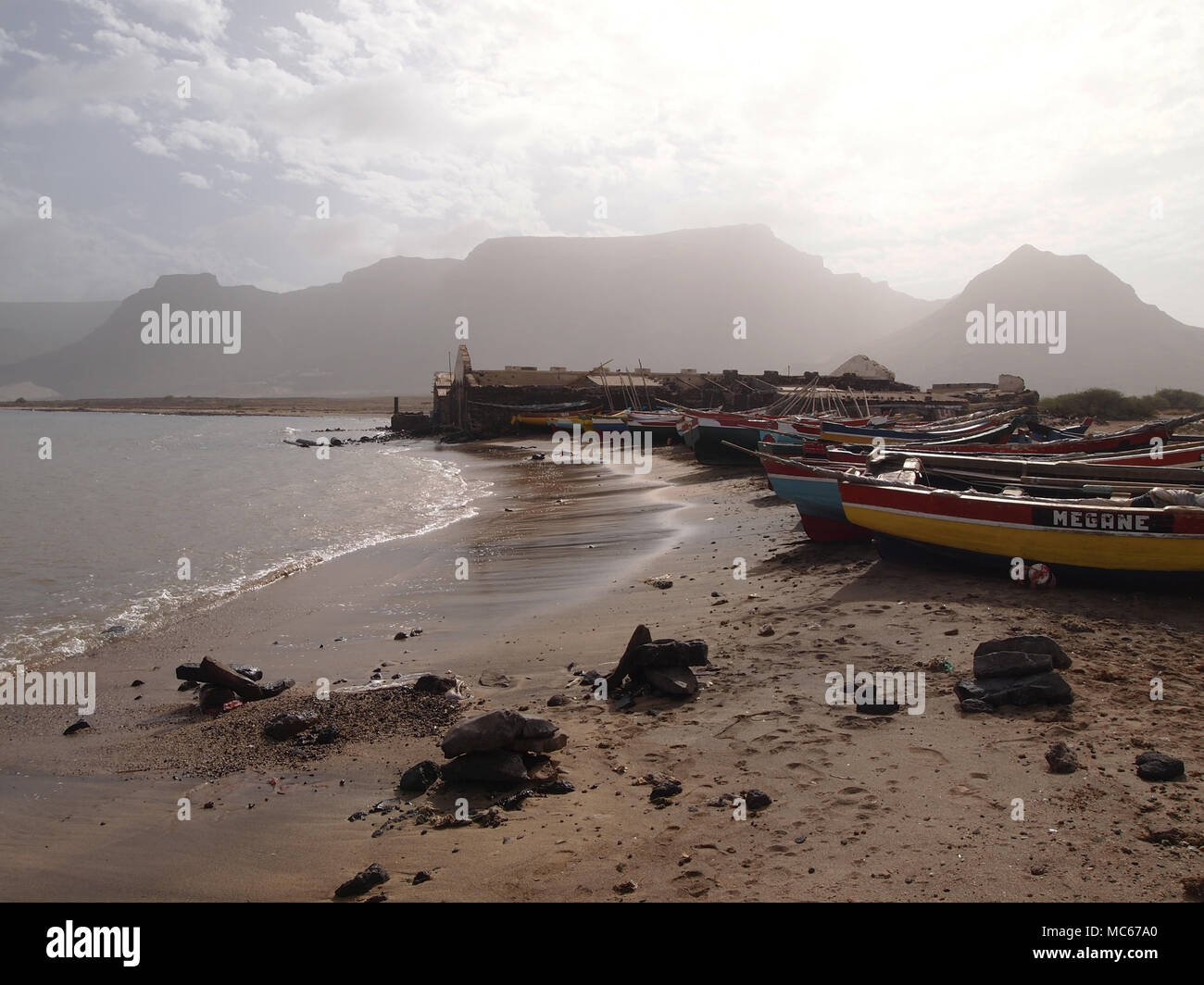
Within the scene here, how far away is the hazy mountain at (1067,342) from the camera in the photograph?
117m

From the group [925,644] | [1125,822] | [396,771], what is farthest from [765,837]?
[925,644]

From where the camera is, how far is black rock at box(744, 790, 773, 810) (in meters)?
4.26

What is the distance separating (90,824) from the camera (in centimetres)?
481

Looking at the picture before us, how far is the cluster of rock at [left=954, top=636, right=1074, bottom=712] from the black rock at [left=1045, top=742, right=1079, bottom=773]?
28.9 inches

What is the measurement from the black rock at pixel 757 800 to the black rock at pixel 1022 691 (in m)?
1.90

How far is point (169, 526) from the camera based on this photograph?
17.5 meters

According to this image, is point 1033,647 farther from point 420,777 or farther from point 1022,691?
point 420,777

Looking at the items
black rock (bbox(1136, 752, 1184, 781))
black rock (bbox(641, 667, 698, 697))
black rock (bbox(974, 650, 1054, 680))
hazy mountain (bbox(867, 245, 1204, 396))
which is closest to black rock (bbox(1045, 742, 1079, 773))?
black rock (bbox(1136, 752, 1184, 781))

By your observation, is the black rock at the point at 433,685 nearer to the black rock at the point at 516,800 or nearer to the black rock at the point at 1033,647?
the black rock at the point at 516,800

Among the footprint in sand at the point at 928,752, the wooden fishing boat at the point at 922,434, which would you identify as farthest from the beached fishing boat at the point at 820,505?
the wooden fishing boat at the point at 922,434

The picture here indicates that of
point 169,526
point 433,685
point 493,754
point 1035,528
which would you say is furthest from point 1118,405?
point 493,754

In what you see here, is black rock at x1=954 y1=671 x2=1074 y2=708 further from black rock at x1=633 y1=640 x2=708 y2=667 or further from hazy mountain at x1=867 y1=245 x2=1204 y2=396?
hazy mountain at x1=867 y1=245 x2=1204 y2=396
